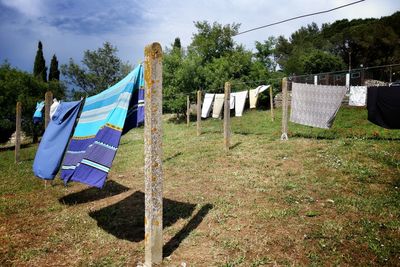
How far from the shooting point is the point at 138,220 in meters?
5.18

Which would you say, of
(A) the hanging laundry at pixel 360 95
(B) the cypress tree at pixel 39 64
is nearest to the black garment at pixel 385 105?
(A) the hanging laundry at pixel 360 95

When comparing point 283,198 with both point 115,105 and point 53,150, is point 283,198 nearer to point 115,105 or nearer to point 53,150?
point 115,105

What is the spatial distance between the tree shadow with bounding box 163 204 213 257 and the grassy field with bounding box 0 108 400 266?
14 millimetres

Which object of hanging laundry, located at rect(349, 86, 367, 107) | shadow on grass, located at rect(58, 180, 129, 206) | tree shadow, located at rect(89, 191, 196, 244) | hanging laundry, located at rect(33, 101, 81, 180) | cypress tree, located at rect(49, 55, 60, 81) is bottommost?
shadow on grass, located at rect(58, 180, 129, 206)

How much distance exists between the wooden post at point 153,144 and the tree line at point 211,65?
1002 centimetres

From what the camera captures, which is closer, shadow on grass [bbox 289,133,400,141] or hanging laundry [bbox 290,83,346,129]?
hanging laundry [bbox 290,83,346,129]

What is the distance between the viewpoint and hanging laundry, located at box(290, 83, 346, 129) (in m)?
8.91

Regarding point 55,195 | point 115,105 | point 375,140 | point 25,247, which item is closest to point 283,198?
point 115,105

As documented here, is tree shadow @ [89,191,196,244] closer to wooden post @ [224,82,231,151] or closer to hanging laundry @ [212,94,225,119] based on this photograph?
wooden post @ [224,82,231,151]

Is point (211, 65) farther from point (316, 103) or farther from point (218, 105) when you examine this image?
point (316, 103)

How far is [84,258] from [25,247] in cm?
97

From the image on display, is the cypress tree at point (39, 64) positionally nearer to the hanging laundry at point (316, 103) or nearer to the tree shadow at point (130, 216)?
the hanging laundry at point (316, 103)

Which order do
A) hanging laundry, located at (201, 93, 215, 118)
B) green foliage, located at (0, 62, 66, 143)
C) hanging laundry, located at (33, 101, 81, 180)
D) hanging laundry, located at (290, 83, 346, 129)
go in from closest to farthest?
1. hanging laundry, located at (33, 101, 81, 180)
2. hanging laundry, located at (290, 83, 346, 129)
3. hanging laundry, located at (201, 93, 215, 118)
4. green foliage, located at (0, 62, 66, 143)

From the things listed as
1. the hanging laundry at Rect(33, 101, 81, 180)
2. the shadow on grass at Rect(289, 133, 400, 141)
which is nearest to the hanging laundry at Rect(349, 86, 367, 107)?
the shadow on grass at Rect(289, 133, 400, 141)
